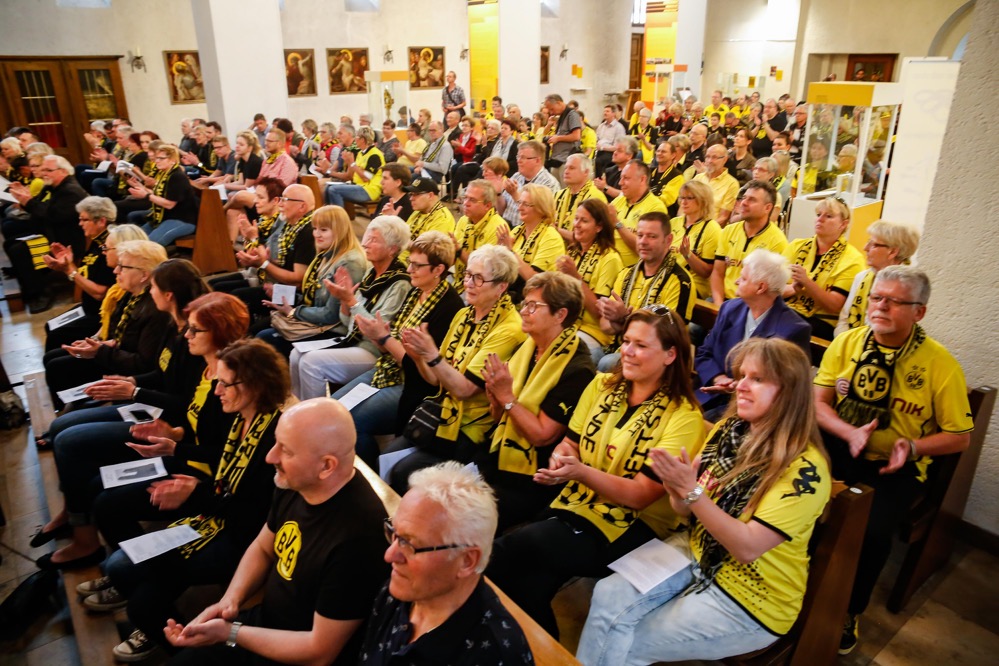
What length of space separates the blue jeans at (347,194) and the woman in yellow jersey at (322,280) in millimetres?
4739

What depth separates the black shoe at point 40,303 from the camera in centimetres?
730

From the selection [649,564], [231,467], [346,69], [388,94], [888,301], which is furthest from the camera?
[346,69]

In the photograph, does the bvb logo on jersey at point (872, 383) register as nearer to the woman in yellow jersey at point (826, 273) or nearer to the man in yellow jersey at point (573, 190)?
the woman in yellow jersey at point (826, 273)

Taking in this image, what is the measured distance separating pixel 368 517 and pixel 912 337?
92.1 inches

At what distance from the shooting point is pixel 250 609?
7.91 feet

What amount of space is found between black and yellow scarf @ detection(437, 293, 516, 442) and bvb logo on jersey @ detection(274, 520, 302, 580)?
118 cm

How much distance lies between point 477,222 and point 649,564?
379 cm

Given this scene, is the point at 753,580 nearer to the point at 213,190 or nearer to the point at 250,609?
the point at 250,609

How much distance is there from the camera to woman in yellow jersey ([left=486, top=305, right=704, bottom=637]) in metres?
2.51

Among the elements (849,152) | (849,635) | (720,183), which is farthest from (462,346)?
(849,152)

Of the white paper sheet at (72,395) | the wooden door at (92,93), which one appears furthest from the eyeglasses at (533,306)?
the wooden door at (92,93)

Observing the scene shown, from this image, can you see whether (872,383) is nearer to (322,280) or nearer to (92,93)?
(322,280)

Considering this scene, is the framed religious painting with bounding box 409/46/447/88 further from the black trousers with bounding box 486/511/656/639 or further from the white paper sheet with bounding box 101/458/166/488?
the black trousers with bounding box 486/511/656/639

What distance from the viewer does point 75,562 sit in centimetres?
338
